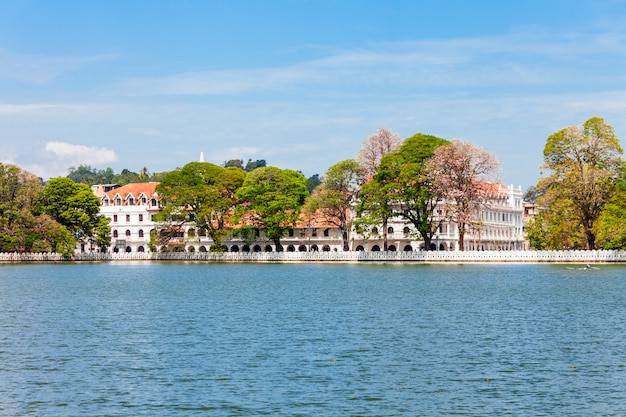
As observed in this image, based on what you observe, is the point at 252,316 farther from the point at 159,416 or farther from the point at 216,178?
the point at 216,178

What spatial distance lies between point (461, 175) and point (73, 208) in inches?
2352

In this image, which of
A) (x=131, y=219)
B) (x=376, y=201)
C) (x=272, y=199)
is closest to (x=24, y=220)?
(x=272, y=199)

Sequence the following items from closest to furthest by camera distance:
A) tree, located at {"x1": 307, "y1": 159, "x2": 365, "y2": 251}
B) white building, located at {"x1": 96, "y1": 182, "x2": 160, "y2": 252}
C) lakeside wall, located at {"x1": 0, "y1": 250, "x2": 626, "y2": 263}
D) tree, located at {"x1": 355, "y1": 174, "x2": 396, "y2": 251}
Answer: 1. lakeside wall, located at {"x1": 0, "y1": 250, "x2": 626, "y2": 263}
2. tree, located at {"x1": 355, "y1": 174, "x2": 396, "y2": 251}
3. tree, located at {"x1": 307, "y1": 159, "x2": 365, "y2": 251}
4. white building, located at {"x1": 96, "y1": 182, "x2": 160, "y2": 252}

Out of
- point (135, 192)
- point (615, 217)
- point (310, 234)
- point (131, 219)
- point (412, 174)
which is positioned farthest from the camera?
point (135, 192)

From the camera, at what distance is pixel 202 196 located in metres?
131

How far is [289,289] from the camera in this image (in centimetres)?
7062

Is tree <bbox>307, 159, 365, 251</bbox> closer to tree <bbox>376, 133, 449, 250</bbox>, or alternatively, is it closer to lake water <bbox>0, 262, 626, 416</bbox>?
tree <bbox>376, 133, 449, 250</bbox>

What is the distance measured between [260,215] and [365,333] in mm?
89582

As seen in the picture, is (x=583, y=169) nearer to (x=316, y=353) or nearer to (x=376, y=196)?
(x=376, y=196)

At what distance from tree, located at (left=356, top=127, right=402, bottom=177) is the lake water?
168 feet

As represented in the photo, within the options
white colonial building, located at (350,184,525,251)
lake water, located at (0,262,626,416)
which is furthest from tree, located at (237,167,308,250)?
lake water, located at (0,262,626,416)

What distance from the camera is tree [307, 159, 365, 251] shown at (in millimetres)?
124812

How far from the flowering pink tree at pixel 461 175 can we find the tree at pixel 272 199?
2847cm

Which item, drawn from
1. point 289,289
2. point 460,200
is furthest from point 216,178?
point 289,289
